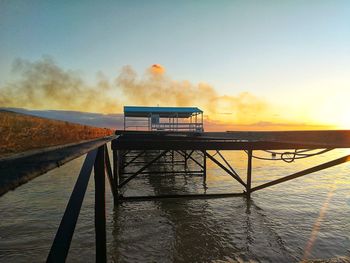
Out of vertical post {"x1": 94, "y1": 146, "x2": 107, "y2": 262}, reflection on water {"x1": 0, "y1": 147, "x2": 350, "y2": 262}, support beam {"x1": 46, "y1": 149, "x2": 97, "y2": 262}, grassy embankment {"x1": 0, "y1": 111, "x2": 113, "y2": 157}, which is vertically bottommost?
reflection on water {"x1": 0, "y1": 147, "x2": 350, "y2": 262}

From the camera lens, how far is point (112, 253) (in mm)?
6762

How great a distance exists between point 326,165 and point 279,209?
15.0 ft

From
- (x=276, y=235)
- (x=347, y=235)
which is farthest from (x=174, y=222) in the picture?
(x=347, y=235)

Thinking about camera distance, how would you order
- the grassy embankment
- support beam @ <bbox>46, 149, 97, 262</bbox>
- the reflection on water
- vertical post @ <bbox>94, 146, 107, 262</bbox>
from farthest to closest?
the reflection on water, vertical post @ <bbox>94, 146, 107, 262</bbox>, support beam @ <bbox>46, 149, 97, 262</bbox>, the grassy embankment

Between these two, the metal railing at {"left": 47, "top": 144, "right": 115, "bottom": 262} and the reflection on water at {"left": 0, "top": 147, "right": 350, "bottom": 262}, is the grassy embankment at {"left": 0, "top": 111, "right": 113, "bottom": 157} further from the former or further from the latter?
the reflection on water at {"left": 0, "top": 147, "right": 350, "bottom": 262}

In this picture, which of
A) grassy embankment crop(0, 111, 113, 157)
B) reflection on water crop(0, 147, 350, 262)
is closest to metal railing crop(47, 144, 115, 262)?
grassy embankment crop(0, 111, 113, 157)

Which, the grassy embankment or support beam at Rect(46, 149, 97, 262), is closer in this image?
the grassy embankment

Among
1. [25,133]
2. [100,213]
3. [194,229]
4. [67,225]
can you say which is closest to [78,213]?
[67,225]

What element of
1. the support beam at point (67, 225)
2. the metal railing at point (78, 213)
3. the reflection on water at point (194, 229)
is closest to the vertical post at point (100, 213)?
the metal railing at point (78, 213)

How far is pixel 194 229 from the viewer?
832 centimetres

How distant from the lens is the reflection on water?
676 cm

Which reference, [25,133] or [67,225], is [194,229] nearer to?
[67,225]

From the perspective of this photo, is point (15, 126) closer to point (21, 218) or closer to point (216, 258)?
point (216, 258)

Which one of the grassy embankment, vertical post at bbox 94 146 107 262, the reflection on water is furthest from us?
the reflection on water
